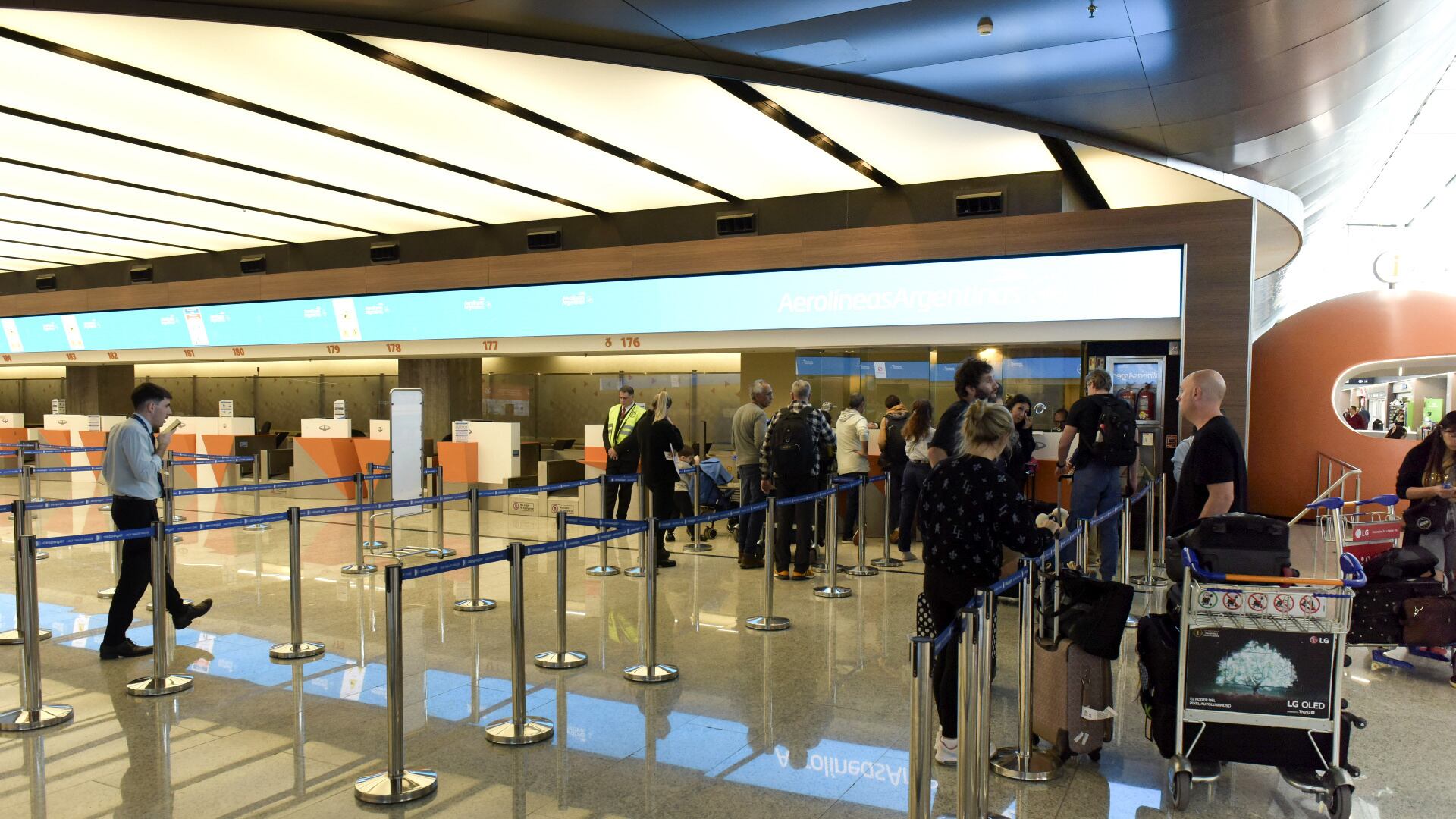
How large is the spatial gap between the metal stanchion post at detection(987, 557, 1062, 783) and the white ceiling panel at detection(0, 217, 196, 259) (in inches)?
519

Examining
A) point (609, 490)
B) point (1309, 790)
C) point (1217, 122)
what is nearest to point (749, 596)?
point (609, 490)

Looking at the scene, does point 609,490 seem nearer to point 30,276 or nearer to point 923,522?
point 923,522

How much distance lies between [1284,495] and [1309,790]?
36.1 feet

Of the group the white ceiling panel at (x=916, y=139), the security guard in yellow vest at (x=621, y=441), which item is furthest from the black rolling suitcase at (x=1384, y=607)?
the security guard in yellow vest at (x=621, y=441)

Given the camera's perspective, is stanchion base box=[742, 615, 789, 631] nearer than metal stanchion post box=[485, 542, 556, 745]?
No

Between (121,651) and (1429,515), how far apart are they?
8.60m

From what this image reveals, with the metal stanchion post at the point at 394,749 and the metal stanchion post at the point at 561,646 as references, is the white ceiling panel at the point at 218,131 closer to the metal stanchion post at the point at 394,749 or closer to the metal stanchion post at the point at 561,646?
the metal stanchion post at the point at 561,646

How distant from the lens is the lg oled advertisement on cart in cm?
366

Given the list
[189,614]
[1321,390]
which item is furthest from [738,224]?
[1321,390]

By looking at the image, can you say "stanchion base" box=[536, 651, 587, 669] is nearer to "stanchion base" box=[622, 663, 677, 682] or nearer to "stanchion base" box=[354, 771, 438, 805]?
"stanchion base" box=[622, 663, 677, 682]

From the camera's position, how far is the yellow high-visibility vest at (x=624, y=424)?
9531 mm

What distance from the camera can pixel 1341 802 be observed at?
3.54 meters

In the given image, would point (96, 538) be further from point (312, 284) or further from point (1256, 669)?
point (312, 284)

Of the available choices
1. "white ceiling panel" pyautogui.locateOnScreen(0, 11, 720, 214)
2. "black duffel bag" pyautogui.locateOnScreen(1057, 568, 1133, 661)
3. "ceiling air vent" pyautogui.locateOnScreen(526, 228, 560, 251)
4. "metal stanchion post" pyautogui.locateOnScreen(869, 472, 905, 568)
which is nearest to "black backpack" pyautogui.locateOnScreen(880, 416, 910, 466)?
"metal stanchion post" pyautogui.locateOnScreen(869, 472, 905, 568)
